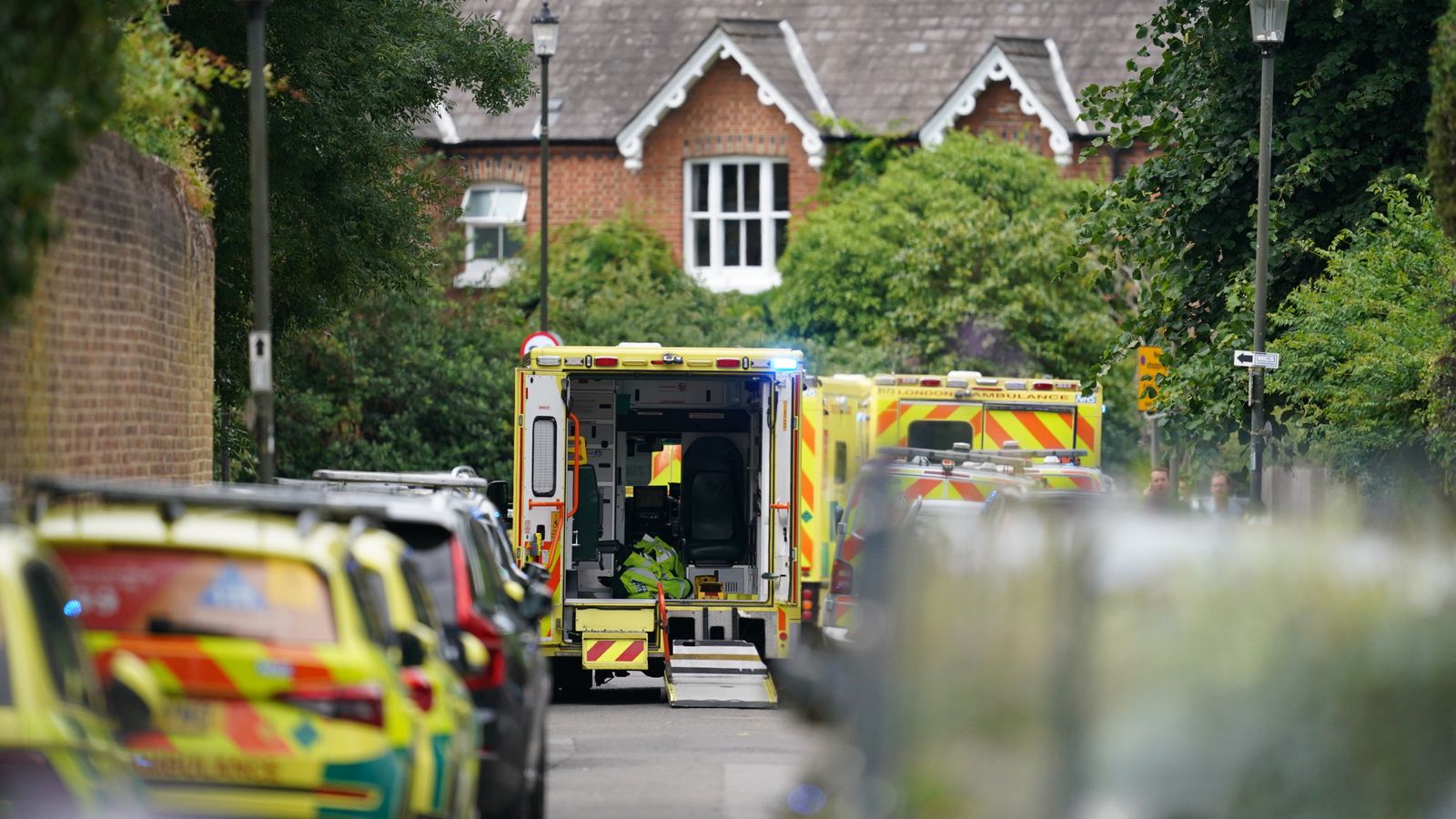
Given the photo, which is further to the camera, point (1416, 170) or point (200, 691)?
point (1416, 170)

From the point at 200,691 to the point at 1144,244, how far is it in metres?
17.8

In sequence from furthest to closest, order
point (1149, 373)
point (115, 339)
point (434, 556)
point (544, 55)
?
1. point (544, 55)
2. point (1149, 373)
3. point (115, 339)
4. point (434, 556)

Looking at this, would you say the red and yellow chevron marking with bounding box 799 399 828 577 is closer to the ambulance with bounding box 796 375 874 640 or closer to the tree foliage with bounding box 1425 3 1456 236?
the ambulance with bounding box 796 375 874 640

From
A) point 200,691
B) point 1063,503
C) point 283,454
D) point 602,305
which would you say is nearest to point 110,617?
point 200,691

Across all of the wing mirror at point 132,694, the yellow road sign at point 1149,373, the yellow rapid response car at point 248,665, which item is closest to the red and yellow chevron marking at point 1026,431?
the yellow road sign at point 1149,373

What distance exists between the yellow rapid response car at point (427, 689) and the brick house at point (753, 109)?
34030 millimetres

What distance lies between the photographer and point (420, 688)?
8.59m

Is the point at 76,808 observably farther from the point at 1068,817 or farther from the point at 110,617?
the point at 1068,817

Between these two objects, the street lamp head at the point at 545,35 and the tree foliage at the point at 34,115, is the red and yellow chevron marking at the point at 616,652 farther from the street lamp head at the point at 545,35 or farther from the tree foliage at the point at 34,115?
the street lamp head at the point at 545,35

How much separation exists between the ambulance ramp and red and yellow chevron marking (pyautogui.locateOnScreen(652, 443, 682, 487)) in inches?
102

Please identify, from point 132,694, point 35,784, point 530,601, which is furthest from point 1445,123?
point 35,784

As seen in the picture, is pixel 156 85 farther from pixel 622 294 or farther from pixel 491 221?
pixel 491 221

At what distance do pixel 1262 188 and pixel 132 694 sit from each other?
1593 cm

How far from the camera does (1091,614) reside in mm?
6672
